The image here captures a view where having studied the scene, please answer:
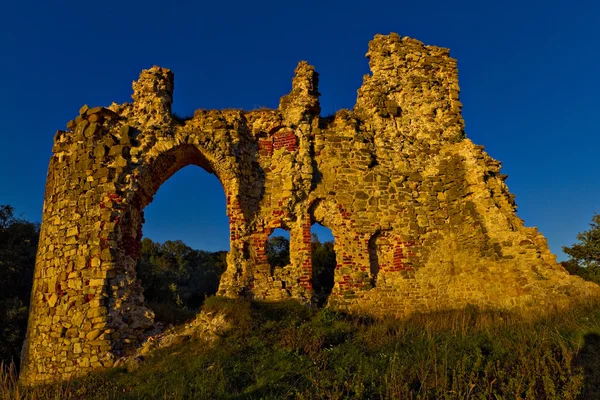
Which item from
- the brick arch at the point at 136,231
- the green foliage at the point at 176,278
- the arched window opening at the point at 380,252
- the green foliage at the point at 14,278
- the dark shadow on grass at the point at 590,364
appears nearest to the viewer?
the dark shadow on grass at the point at 590,364

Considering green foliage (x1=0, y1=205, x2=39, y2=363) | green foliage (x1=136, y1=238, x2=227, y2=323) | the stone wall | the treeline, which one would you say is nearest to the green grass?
the stone wall

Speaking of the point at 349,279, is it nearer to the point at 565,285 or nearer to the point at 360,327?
the point at 360,327

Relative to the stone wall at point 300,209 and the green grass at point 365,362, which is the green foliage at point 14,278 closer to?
the stone wall at point 300,209

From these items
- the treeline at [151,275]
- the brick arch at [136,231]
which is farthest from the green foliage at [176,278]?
the brick arch at [136,231]

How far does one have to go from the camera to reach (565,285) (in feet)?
26.5

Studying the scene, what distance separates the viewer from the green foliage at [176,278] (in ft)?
35.9

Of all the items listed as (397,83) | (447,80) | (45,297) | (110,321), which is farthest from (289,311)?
(447,80)

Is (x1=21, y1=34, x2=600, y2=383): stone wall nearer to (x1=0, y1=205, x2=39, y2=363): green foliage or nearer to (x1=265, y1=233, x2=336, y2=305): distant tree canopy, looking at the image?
(x1=0, y1=205, x2=39, y2=363): green foliage

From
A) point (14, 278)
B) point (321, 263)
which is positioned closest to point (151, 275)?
point (14, 278)

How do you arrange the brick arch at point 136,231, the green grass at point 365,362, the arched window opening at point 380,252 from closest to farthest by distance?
the green grass at point 365,362 → the brick arch at point 136,231 → the arched window opening at point 380,252

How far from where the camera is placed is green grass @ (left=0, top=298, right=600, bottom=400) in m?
4.95

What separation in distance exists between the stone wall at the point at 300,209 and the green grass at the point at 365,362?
1.09 metres

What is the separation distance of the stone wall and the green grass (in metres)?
1.09

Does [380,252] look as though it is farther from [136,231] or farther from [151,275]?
[151,275]
